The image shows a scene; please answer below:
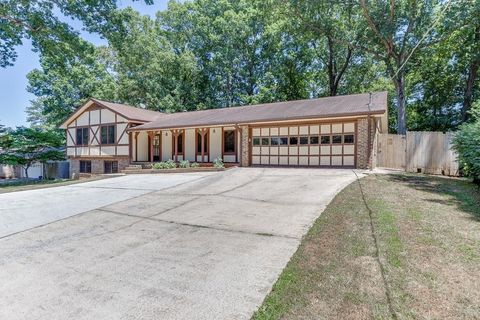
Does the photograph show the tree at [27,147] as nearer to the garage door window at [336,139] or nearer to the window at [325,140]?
the window at [325,140]

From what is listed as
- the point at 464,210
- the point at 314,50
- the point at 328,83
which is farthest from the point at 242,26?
the point at 464,210

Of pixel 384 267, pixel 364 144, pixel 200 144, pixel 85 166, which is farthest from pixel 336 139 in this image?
pixel 85 166

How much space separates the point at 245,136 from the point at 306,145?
3.35 meters

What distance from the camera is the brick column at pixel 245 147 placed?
637 inches

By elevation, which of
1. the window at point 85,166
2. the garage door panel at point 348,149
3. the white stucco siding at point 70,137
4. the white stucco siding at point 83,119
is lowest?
the window at point 85,166

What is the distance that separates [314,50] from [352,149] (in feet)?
55.6

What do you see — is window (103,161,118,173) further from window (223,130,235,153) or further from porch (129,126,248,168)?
window (223,130,235,153)

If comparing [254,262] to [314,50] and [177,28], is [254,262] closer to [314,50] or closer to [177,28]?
[314,50]

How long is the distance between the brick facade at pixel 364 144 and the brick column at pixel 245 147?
5.78 m

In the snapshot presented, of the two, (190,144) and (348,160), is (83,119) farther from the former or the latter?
(348,160)

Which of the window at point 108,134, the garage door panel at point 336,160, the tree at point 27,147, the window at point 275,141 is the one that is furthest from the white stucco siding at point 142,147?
the garage door panel at point 336,160

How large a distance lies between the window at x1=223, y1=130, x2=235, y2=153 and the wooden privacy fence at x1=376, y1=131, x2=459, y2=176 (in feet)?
26.3

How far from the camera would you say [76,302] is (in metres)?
3.41

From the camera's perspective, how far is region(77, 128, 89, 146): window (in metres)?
23.4
